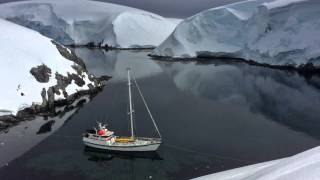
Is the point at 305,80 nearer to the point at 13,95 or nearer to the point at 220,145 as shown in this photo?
the point at 220,145

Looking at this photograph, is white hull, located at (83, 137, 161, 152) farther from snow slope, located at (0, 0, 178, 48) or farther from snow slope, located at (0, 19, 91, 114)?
snow slope, located at (0, 0, 178, 48)

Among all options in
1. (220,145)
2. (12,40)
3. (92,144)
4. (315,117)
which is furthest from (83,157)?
(12,40)

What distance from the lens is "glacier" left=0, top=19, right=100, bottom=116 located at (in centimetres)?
3550

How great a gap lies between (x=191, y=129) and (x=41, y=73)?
17.1 meters

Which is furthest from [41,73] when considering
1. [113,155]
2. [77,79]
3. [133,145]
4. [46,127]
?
[133,145]

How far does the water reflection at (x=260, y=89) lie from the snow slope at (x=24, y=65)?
13871 mm

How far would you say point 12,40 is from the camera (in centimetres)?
4288

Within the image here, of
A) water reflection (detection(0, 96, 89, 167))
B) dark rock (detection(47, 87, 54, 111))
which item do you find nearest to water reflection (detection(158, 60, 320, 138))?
dark rock (detection(47, 87, 54, 111))

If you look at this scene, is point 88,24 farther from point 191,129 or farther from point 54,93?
point 191,129

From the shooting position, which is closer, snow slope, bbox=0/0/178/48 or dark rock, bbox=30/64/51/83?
dark rock, bbox=30/64/51/83

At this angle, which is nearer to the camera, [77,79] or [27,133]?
[27,133]

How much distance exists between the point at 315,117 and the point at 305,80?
21.2m

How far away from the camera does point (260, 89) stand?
157 feet

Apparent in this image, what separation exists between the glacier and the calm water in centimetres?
353
